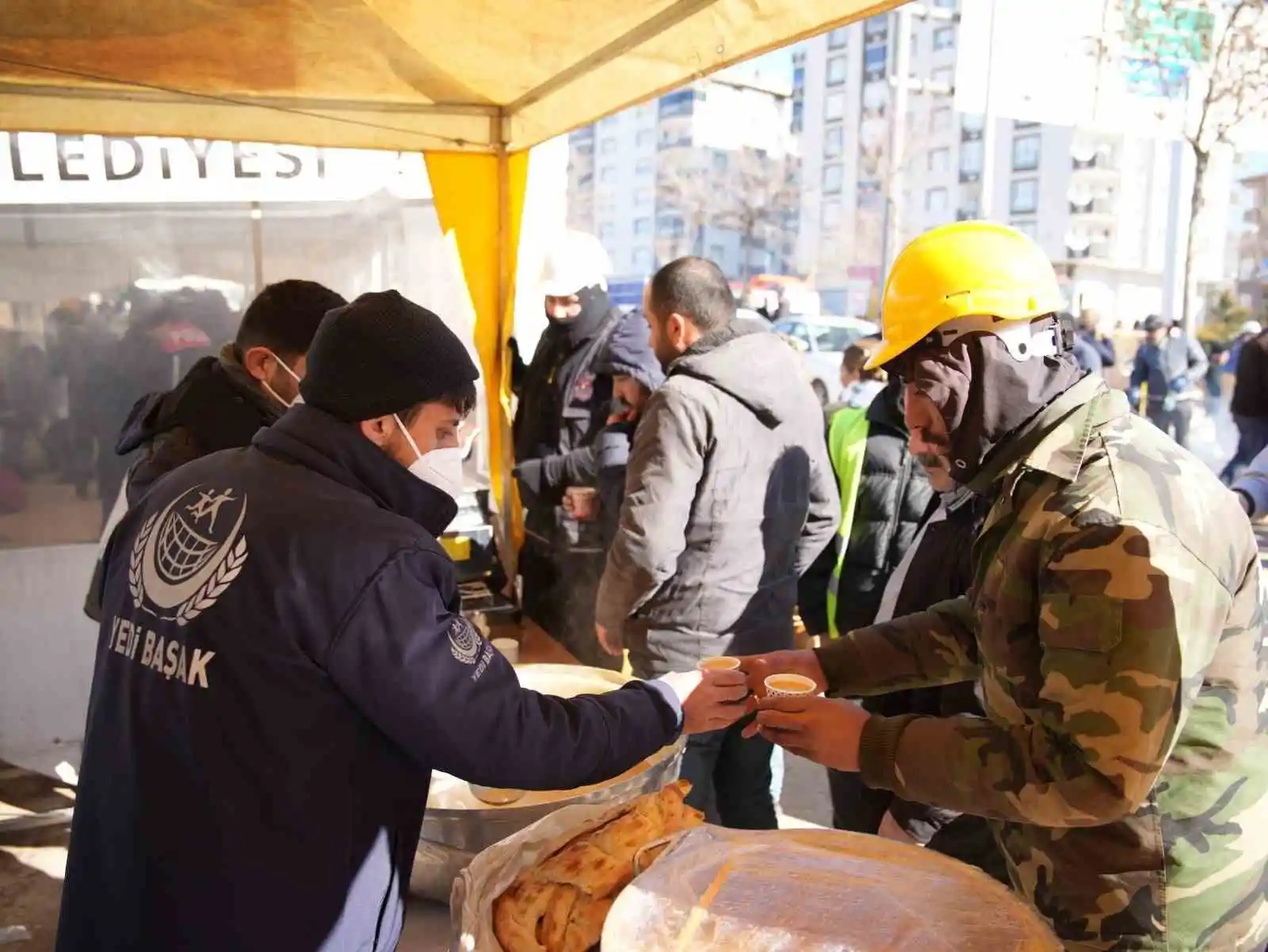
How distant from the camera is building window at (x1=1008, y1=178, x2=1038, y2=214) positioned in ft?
127

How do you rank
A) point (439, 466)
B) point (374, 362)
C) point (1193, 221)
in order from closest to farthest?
point (374, 362)
point (439, 466)
point (1193, 221)

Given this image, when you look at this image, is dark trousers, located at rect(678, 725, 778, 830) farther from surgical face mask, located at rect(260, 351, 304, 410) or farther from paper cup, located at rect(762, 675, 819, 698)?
surgical face mask, located at rect(260, 351, 304, 410)

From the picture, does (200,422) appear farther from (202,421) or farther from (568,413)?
(568,413)

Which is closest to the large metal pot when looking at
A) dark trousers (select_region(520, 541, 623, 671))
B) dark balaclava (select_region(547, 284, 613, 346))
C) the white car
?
dark trousers (select_region(520, 541, 623, 671))

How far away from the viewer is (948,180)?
4300 cm

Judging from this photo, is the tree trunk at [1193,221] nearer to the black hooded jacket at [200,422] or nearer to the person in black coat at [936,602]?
the person in black coat at [936,602]

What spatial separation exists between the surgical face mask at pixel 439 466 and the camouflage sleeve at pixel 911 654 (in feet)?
2.66

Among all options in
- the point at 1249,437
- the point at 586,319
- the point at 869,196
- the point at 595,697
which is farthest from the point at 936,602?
the point at 869,196

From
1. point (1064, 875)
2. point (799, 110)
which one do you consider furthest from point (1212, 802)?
point (799, 110)

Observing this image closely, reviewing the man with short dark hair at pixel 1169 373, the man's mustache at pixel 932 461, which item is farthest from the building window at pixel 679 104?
the man's mustache at pixel 932 461

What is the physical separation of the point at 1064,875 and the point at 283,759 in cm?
110

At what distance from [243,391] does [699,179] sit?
136 feet

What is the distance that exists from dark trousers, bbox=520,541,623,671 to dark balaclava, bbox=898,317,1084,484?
2608 millimetres

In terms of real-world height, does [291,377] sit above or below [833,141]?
below
